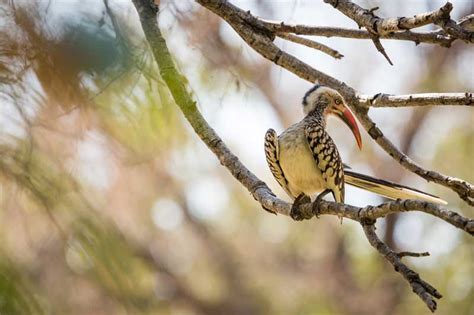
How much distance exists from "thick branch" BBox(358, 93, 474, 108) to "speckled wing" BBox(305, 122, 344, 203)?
0.42m

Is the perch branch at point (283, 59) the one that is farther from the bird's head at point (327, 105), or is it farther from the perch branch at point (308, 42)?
the bird's head at point (327, 105)

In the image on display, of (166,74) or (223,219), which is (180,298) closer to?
(223,219)

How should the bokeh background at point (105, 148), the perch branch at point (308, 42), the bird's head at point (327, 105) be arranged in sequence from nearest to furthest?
the bokeh background at point (105, 148), the perch branch at point (308, 42), the bird's head at point (327, 105)

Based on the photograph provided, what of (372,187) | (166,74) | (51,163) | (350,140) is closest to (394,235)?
(350,140)

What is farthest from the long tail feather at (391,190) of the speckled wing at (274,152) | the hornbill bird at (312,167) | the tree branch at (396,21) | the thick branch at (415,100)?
the tree branch at (396,21)

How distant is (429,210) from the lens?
4.48ft

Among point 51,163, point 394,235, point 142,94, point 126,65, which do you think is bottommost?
point 51,163

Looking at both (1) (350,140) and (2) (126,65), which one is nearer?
(2) (126,65)

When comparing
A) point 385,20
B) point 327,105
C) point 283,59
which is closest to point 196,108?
point 283,59

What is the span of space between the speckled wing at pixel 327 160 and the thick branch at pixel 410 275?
0.86 meters

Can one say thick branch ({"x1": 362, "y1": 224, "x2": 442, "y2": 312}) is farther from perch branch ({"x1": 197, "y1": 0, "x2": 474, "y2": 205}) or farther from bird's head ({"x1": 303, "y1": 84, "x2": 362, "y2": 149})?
bird's head ({"x1": 303, "y1": 84, "x2": 362, "y2": 149})

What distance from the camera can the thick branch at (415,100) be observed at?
1897 millimetres

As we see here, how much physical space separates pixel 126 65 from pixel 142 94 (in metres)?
0.40

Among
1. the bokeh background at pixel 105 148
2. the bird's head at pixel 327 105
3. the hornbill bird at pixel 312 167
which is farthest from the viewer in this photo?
the bird's head at pixel 327 105
